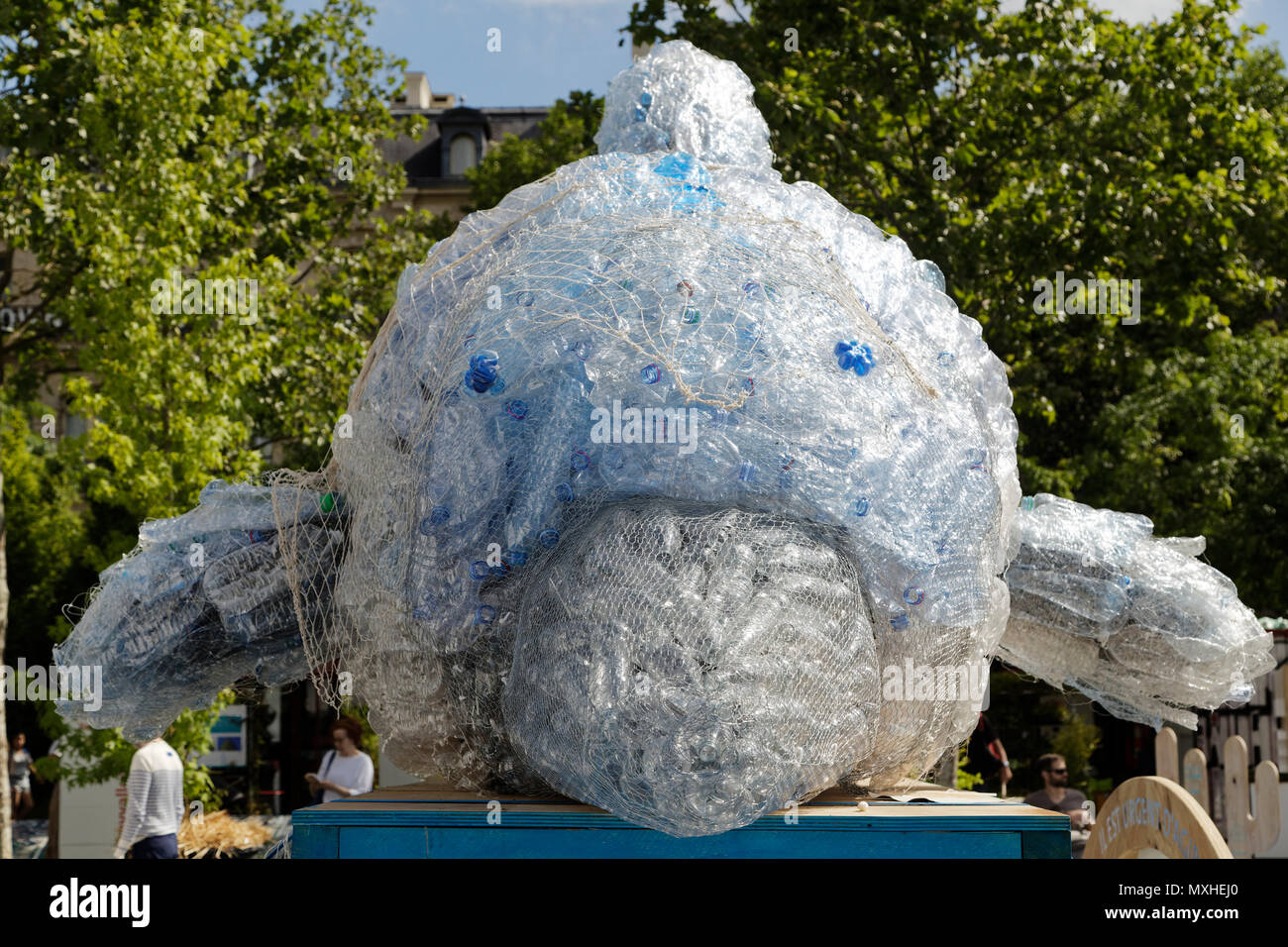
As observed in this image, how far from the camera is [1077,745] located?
15938 millimetres

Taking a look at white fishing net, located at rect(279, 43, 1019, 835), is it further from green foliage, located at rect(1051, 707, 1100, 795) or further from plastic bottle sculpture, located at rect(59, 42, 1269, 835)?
green foliage, located at rect(1051, 707, 1100, 795)

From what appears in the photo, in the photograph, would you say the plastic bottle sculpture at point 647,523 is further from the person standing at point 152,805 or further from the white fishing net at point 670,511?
the person standing at point 152,805

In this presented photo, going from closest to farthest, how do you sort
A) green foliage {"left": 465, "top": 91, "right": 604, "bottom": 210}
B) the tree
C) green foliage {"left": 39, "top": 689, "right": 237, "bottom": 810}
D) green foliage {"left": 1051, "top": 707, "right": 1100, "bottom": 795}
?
green foliage {"left": 39, "top": 689, "right": 237, "bottom": 810} → the tree → green foliage {"left": 1051, "top": 707, "right": 1100, "bottom": 795} → green foliage {"left": 465, "top": 91, "right": 604, "bottom": 210}

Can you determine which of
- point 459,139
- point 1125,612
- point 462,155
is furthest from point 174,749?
point 459,139

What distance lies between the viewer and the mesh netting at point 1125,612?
371cm

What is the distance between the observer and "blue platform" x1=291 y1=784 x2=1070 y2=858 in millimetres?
2889

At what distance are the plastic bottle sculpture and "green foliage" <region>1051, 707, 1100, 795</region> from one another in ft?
Answer: 43.7

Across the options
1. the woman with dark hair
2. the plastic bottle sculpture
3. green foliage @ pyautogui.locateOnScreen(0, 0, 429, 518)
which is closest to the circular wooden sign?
the plastic bottle sculpture

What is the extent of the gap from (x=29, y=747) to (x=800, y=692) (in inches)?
810

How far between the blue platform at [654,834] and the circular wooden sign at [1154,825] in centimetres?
88

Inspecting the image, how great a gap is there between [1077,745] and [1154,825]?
12553 mm

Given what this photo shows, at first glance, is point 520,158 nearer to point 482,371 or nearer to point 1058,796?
point 1058,796

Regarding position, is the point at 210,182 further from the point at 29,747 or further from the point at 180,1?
the point at 29,747
